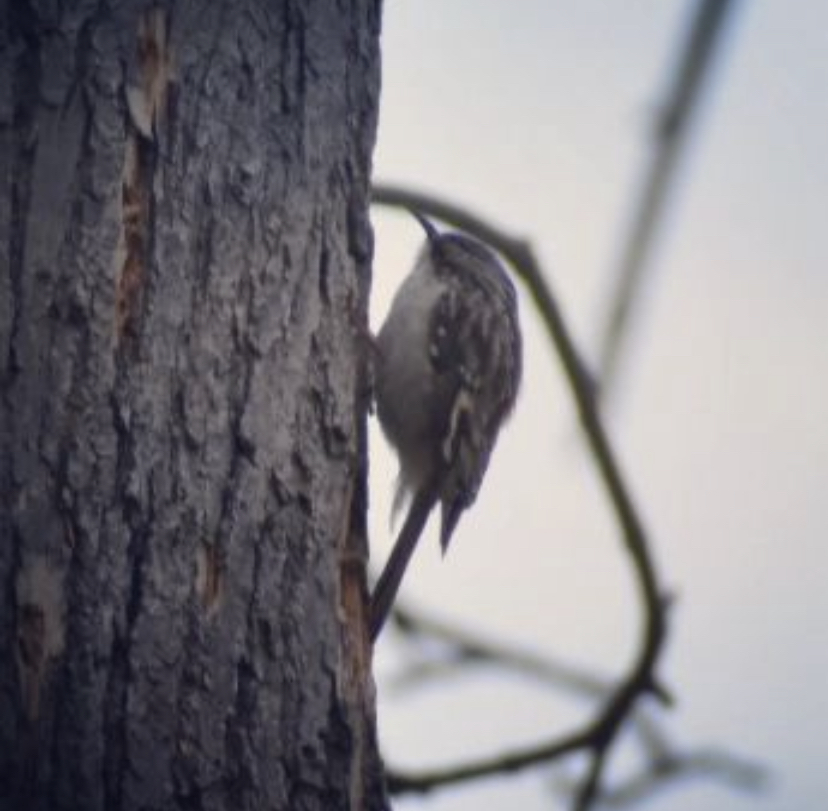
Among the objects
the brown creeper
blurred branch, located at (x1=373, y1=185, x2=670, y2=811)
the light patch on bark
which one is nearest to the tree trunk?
the light patch on bark

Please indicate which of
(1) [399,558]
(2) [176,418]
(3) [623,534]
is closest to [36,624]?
(2) [176,418]

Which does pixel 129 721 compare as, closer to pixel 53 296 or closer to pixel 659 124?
pixel 53 296

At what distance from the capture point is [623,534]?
3703 millimetres

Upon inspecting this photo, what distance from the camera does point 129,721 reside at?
2.41m

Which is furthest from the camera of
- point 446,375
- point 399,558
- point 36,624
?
point 446,375

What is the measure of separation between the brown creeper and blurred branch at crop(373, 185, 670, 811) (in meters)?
0.69

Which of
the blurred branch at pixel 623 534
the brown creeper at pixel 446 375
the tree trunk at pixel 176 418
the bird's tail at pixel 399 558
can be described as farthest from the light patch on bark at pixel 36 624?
the brown creeper at pixel 446 375

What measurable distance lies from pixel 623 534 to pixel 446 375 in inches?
47.7

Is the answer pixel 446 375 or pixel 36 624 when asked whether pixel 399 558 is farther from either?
pixel 36 624

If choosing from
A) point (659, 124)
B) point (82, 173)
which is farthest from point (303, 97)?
point (659, 124)

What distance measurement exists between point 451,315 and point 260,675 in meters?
2.38

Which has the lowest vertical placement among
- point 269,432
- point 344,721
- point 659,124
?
point 344,721

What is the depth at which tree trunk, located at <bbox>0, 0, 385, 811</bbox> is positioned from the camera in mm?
2406

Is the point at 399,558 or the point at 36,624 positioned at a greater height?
the point at 36,624
